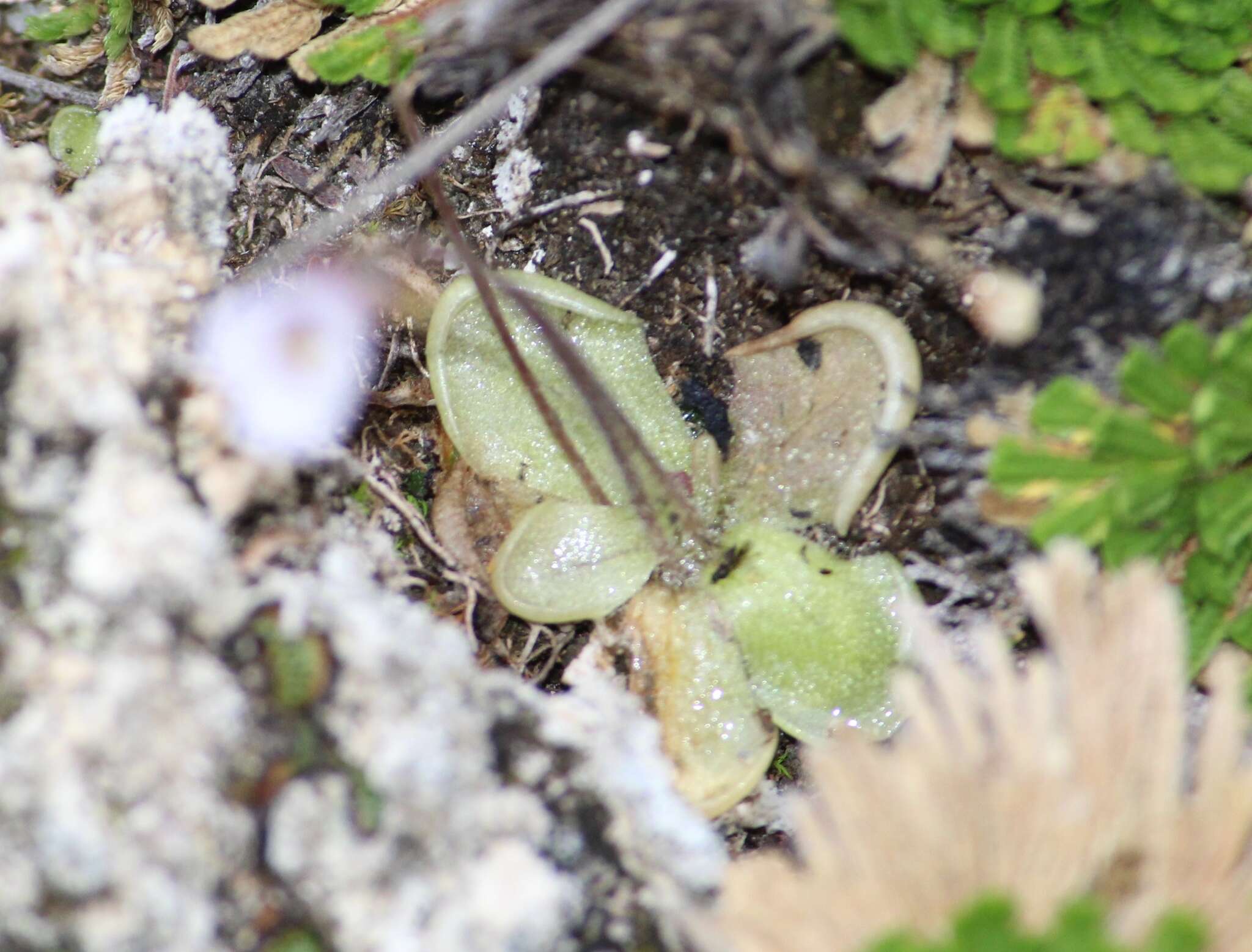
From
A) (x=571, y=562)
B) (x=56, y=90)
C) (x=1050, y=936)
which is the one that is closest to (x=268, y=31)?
(x=56, y=90)

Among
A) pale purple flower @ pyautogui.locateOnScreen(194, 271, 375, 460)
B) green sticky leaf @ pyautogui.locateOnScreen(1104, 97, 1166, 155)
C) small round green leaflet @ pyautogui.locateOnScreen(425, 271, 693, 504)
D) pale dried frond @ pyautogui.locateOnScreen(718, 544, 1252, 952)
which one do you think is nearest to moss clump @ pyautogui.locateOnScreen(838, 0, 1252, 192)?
green sticky leaf @ pyautogui.locateOnScreen(1104, 97, 1166, 155)

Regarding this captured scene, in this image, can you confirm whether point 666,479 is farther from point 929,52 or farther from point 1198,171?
point 1198,171

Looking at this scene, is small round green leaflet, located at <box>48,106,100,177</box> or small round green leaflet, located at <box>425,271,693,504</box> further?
→ small round green leaflet, located at <box>48,106,100,177</box>

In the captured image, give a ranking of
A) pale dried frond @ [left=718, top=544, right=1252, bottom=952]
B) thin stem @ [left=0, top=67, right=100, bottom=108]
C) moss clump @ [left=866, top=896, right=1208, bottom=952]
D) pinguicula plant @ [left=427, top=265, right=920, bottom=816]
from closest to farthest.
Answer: moss clump @ [left=866, top=896, right=1208, bottom=952], pale dried frond @ [left=718, top=544, right=1252, bottom=952], pinguicula plant @ [left=427, top=265, right=920, bottom=816], thin stem @ [left=0, top=67, right=100, bottom=108]

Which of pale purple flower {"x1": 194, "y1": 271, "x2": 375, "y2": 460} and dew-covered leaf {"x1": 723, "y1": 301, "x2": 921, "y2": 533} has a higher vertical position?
pale purple flower {"x1": 194, "y1": 271, "x2": 375, "y2": 460}

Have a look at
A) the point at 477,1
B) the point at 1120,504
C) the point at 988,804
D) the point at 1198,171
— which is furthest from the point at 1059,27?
the point at 988,804

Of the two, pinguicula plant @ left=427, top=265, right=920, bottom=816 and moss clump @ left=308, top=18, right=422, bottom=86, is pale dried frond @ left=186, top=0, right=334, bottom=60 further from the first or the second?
pinguicula plant @ left=427, top=265, right=920, bottom=816

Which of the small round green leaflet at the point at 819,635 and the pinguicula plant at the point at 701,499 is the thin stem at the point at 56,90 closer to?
the pinguicula plant at the point at 701,499
